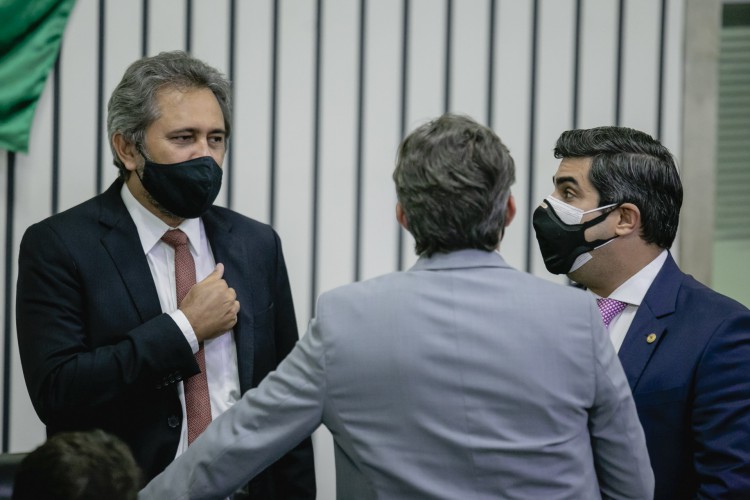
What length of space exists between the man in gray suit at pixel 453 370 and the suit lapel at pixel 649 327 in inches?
18.9

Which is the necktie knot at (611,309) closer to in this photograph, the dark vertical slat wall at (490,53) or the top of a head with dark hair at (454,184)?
the top of a head with dark hair at (454,184)

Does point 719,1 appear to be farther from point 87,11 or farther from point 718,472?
point 87,11

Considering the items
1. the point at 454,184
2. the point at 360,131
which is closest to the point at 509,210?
the point at 454,184

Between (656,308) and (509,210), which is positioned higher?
(509,210)

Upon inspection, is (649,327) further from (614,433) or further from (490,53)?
(490,53)

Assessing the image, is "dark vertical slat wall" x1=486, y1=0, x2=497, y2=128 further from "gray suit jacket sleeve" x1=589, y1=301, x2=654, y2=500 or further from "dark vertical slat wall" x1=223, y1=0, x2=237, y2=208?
"gray suit jacket sleeve" x1=589, y1=301, x2=654, y2=500

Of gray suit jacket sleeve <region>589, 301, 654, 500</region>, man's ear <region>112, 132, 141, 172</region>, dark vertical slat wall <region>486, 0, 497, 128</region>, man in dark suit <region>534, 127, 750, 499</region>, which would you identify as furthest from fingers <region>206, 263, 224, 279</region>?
dark vertical slat wall <region>486, 0, 497, 128</region>

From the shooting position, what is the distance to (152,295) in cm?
234

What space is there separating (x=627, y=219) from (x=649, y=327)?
28 centimetres

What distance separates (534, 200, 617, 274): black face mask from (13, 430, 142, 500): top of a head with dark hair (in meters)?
1.25

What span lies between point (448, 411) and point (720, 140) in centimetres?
216

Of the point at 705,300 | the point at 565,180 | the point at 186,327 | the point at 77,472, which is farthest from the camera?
the point at 565,180

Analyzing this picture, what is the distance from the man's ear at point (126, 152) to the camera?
7.84 ft

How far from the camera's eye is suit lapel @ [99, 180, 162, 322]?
7.61 feet
